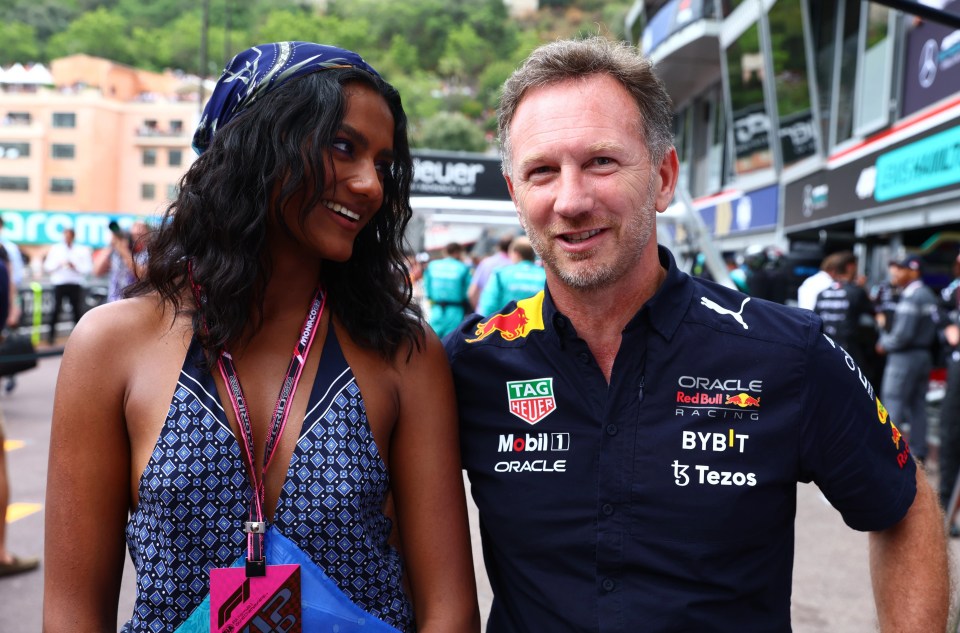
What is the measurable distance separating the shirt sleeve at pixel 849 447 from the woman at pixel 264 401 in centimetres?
73

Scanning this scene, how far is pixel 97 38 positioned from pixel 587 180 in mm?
62452

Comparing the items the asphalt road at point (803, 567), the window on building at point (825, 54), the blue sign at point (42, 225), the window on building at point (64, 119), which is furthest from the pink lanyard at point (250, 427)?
the window on building at point (64, 119)

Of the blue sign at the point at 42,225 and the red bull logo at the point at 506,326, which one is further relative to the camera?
the blue sign at the point at 42,225

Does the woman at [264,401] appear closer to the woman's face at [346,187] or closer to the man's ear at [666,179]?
the woman's face at [346,187]

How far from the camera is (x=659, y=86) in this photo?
1.86m

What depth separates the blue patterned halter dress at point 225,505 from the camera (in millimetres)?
1512

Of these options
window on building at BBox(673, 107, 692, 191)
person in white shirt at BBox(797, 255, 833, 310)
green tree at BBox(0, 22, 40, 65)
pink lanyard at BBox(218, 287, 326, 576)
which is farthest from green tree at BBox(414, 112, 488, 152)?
pink lanyard at BBox(218, 287, 326, 576)

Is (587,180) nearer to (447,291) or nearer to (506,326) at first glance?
(506,326)

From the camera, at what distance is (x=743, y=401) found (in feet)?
5.72

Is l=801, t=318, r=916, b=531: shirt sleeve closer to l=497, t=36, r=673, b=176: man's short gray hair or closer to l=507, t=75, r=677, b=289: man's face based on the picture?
l=507, t=75, r=677, b=289: man's face

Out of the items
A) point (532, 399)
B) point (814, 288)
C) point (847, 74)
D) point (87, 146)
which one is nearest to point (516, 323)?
point (532, 399)

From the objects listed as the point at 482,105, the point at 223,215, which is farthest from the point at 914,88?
the point at 482,105

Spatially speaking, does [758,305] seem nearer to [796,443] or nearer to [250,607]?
[796,443]

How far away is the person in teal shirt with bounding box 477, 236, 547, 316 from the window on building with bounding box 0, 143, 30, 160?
13535 mm
